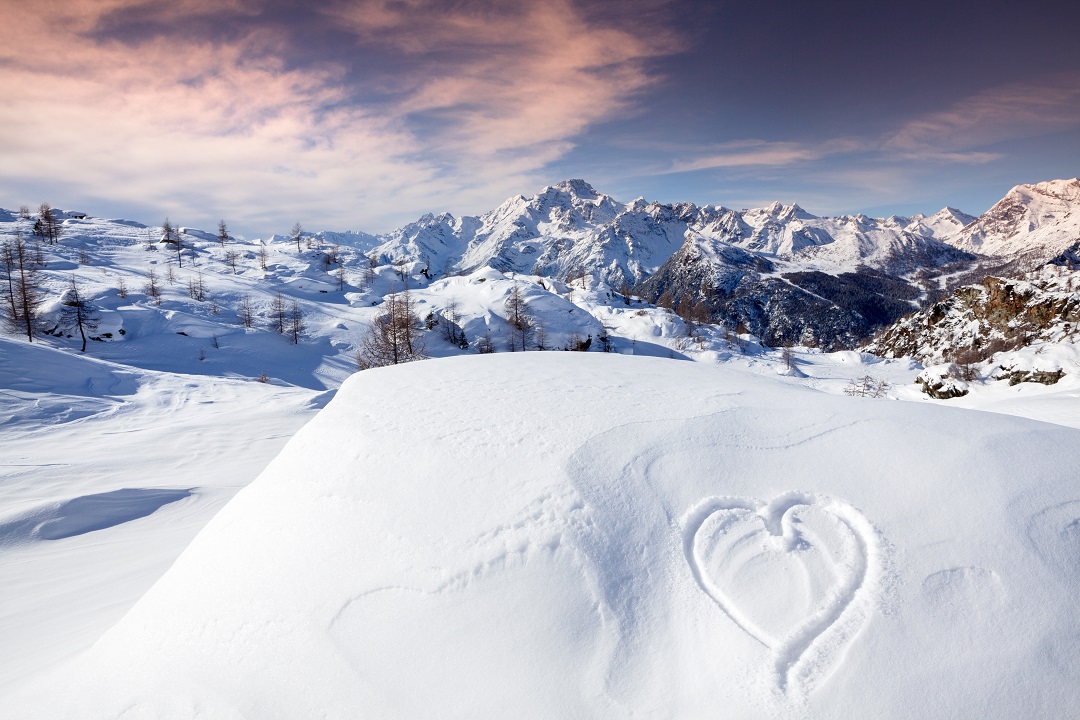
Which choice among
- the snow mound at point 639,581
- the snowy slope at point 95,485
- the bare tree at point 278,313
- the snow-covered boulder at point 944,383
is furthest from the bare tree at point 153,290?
the snow-covered boulder at point 944,383

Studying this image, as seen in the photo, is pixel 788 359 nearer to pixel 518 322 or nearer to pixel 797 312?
pixel 518 322

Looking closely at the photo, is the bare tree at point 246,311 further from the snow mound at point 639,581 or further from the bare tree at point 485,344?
the snow mound at point 639,581

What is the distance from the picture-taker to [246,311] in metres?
45.6

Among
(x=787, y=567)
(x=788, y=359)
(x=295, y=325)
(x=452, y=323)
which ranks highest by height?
(x=787, y=567)

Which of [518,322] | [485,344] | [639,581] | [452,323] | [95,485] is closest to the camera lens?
[639,581]

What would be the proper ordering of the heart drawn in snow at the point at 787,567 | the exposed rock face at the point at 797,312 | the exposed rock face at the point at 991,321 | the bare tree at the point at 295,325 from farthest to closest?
the exposed rock face at the point at 797,312 < the exposed rock face at the point at 991,321 < the bare tree at the point at 295,325 < the heart drawn in snow at the point at 787,567

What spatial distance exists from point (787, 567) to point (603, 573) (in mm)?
1284

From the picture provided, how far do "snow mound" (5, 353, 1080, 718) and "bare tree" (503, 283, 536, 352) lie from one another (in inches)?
1522

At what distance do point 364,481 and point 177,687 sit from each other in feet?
5.69

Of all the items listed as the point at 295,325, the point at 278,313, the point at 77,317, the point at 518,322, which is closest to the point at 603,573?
the point at 518,322

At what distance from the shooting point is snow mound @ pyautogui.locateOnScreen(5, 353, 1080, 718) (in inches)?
97.3

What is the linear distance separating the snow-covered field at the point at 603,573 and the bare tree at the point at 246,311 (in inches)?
1803

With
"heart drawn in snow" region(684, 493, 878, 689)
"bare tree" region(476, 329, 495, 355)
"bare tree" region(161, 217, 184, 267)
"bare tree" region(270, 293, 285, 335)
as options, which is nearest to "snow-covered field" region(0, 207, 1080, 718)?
"heart drawn in snow" region(684, 493, 878, 689)

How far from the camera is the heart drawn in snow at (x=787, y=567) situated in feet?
8.47
